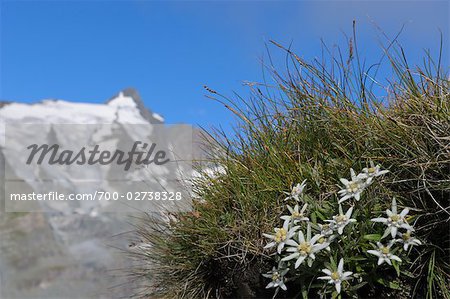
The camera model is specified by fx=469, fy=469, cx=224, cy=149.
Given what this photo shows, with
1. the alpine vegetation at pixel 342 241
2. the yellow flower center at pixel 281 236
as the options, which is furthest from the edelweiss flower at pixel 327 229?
the yellow flower center at pixel 281 236

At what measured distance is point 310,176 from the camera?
1713 mm

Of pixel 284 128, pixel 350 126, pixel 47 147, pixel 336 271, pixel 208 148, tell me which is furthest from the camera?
pixel 47 147

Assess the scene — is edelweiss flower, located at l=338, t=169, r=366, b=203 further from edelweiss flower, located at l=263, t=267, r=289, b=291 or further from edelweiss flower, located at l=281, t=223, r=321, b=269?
edelweiss flower, located at l=263, t=267, r=289, b=291

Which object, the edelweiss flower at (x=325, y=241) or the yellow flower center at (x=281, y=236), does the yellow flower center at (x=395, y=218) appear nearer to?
the edelweiss flower at (x=325, y=241)

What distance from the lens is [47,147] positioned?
4660 mm

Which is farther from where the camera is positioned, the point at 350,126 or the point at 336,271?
the point at 350,126

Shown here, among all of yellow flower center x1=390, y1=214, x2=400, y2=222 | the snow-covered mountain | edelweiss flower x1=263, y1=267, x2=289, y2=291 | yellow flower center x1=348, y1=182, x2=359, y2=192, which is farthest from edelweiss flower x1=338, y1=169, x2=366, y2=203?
the snow-covered mountain

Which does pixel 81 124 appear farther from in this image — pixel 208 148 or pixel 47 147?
pixel 208 148

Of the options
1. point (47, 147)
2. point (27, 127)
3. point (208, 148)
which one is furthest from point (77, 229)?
point (208, 148)

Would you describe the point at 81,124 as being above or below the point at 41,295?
above

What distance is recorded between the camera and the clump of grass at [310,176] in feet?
5.17

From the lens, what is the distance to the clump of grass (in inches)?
62.1

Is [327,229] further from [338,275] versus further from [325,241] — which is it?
[338,275]

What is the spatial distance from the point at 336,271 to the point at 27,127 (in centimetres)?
424
